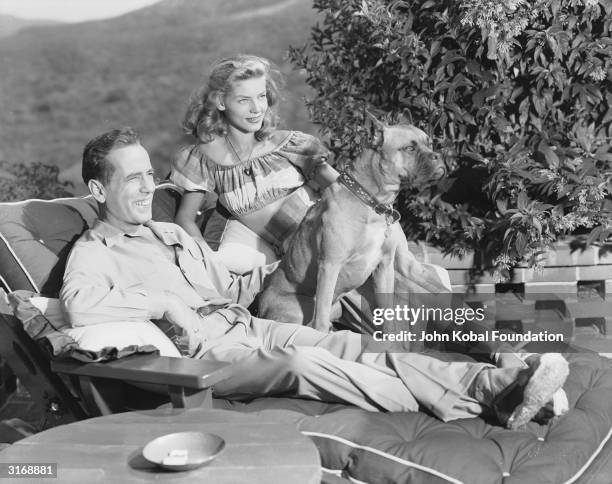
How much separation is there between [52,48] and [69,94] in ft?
1.79

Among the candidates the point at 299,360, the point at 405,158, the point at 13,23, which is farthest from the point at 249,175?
the point at 13,23

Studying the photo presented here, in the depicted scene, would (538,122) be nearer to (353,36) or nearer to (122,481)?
(353,36)

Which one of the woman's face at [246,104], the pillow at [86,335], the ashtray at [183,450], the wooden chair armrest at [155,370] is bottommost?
the ashtray at [183,450]

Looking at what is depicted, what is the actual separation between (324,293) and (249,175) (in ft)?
2.82

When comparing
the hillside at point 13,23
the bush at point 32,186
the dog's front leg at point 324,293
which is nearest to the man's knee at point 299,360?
the dog's front leg at point 324,293

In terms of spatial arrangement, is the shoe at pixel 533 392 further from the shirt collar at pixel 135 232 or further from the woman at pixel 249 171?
the woman at pixel 249 171

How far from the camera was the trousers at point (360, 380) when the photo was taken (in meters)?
2.34

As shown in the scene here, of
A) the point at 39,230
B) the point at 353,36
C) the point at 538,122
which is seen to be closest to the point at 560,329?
the point at 538,122

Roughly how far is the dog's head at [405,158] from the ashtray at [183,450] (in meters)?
1.37

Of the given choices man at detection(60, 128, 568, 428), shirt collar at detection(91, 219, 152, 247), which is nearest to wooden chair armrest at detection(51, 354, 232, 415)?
man at detection(60, 128, 568, 428)

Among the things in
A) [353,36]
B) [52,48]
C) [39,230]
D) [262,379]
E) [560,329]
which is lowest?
[560,329]

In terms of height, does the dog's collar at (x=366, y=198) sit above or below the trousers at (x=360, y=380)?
above

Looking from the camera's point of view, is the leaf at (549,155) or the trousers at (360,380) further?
the leaf at (549,155)

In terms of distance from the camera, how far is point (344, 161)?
13.8ft
